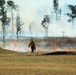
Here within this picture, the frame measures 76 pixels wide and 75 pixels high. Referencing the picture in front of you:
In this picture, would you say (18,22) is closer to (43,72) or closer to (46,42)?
(46,42)

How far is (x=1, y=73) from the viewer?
21.4 m

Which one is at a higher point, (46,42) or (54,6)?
(54,6)

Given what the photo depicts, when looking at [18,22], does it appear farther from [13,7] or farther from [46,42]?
[46,42]

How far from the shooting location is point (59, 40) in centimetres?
7850

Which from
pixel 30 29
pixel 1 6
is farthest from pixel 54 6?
pixel 1 6

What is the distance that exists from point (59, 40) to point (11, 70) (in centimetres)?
5615

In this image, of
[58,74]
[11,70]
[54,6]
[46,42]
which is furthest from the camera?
[54,6]

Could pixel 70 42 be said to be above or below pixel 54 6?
below

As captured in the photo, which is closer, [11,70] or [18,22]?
[11,70]

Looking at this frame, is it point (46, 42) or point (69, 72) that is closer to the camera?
point (69, 72)

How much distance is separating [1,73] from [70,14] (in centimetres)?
7718

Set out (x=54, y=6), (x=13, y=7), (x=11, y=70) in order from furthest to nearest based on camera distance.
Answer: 1. (x=54, y=6)
2. (x=13, y=7)
3. (x=11, y=70)

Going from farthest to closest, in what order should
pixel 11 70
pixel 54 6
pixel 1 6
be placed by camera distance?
pixel 54 6
pixel 1 6
pixel 11 70

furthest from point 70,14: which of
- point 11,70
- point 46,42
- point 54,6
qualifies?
point 11,70
